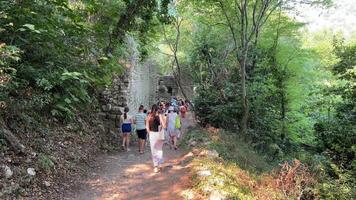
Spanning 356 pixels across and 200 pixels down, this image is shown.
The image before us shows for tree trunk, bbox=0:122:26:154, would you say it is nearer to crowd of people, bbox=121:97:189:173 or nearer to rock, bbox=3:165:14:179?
rock, bbox=3:165:14:179

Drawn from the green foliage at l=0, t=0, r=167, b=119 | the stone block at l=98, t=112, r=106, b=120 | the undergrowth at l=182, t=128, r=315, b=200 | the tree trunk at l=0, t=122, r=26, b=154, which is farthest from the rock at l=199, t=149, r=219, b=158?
the stone block at l=98, t=112, r=106, b=120

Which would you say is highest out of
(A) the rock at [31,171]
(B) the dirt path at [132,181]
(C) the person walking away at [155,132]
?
(C) the person walking away at [155,132]

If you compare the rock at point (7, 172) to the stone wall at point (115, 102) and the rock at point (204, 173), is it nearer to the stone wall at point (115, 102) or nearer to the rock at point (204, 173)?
the rock at point (204, 173)

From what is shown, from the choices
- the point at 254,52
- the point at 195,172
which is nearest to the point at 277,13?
the point at 254,52

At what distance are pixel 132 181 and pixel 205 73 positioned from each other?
18.8 meters

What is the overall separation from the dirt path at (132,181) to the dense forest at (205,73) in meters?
0.91

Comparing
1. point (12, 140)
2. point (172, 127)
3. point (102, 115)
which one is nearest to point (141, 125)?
point (172, 127)

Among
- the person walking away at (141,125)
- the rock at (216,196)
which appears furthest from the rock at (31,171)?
the person walking away at (141,125)

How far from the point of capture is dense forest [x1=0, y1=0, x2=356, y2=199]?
7773mm

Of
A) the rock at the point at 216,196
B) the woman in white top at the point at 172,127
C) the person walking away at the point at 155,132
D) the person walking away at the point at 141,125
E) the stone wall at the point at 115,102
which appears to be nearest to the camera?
the rock at the point at 216,196

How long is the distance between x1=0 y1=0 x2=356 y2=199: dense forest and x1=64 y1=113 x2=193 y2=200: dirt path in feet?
2.97

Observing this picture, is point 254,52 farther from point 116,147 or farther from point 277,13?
point 116,147

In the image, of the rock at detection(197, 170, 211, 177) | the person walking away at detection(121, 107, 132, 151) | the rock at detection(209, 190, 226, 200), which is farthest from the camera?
the person walking away at detection(121, 107, 132, 151)

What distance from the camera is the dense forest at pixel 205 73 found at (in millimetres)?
7773
